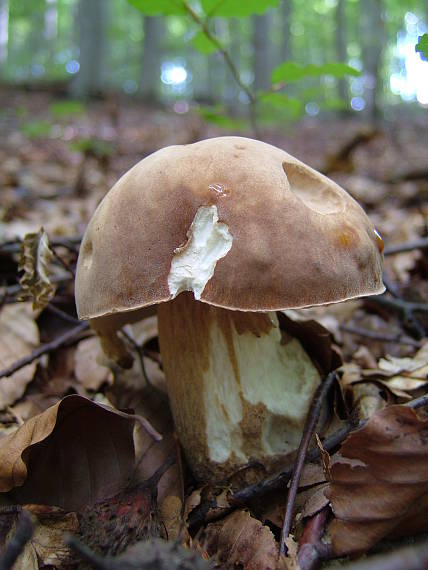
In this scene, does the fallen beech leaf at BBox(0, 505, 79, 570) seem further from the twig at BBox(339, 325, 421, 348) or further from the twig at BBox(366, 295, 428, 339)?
the twig at BBox(366, 295, 428, 339)

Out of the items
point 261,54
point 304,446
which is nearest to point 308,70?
point 304,446

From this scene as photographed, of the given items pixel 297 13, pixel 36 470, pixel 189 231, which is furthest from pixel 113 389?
pixel 297 13

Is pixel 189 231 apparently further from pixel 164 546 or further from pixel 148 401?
pixel 148 401

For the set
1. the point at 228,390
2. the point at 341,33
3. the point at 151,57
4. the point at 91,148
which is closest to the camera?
the point at 228,390

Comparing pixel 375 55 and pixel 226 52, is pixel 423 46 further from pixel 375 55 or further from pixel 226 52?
pixel 375 55

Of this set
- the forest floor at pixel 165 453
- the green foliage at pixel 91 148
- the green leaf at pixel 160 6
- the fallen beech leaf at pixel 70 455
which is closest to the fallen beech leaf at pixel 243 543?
the forest floor at pixel 165 453

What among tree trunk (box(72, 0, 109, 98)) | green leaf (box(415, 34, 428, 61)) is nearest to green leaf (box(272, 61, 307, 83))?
green leaf (box(415, 34, 428, 61))
